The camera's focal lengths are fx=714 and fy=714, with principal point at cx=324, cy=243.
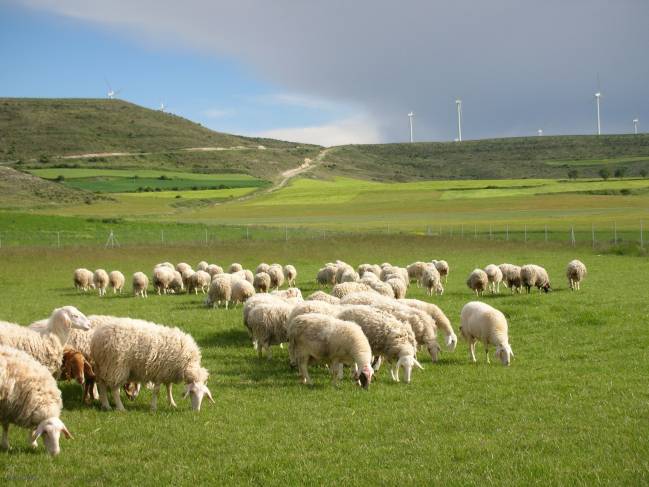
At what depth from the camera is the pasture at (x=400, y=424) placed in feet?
27.2


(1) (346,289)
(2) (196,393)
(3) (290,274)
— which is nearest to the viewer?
(2) (196,393)

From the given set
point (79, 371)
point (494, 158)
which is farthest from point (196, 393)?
point (494, 158)

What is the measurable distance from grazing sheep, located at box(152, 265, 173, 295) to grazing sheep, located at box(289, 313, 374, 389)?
17.0 metres

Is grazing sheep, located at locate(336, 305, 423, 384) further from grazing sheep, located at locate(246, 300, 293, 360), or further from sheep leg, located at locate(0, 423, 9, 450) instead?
sheep leg, located at locate(0, 423, 9, 450)

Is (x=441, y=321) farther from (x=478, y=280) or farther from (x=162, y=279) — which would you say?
(x=162, y=279)

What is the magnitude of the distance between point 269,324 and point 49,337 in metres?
4.73

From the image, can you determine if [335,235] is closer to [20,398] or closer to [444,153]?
[20,398]

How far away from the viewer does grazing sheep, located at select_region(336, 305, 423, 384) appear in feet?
44.1

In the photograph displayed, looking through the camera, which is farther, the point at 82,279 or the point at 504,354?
the point at 82,279

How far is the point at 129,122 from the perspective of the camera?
Result: 17275 cm

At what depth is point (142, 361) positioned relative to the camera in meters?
11.6

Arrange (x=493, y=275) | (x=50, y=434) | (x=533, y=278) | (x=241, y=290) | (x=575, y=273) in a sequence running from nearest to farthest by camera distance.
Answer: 1. (x=50, y=434)
2. (x=241, y=290)
3. (x=533, y=278)
4. (x=493, y=275)
5. (x=575, y=273)

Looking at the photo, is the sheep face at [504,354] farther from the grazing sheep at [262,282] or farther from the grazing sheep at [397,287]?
the grazing sheep at [262,282]

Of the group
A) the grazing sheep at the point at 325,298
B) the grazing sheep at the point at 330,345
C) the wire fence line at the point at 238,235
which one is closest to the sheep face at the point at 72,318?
the grazing sheep at the point at 330,345
